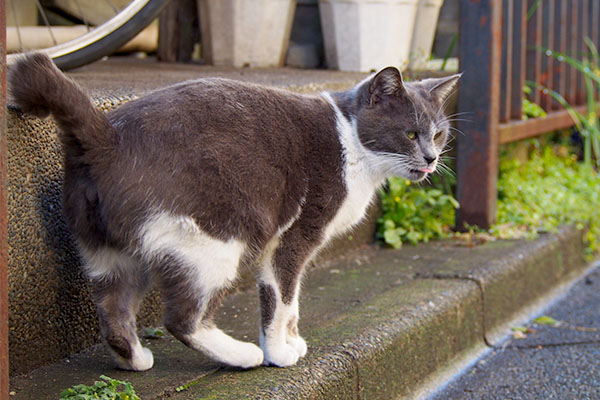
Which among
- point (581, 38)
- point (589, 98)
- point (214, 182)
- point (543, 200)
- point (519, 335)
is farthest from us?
point (581, 38)

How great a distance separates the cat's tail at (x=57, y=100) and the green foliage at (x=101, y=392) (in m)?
0.56

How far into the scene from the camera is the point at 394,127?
7.43 ft

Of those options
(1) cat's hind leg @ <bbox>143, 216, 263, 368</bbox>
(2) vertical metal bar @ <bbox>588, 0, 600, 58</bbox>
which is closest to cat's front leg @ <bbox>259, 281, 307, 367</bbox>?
(1) cat's hind leg @ <bbox>143, 216, 263, 368</bbox>

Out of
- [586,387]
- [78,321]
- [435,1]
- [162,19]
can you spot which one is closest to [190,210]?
[78,321]

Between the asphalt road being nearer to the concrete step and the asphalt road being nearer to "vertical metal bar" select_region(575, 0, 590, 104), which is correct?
the concrete step

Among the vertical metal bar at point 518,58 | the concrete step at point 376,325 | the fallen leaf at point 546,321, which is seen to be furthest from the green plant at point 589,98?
the fallen leaf at point 546,321

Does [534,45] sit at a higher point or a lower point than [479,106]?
higher

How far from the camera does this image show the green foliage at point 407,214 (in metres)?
3.59

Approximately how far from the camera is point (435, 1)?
14.4ft

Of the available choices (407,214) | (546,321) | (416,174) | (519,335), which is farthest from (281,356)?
(407,214)

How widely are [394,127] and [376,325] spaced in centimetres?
64

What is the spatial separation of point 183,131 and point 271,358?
669 millimetres

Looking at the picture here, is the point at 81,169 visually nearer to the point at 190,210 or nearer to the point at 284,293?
the point at 190,210

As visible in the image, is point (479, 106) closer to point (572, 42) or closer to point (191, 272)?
point (572, 42)
